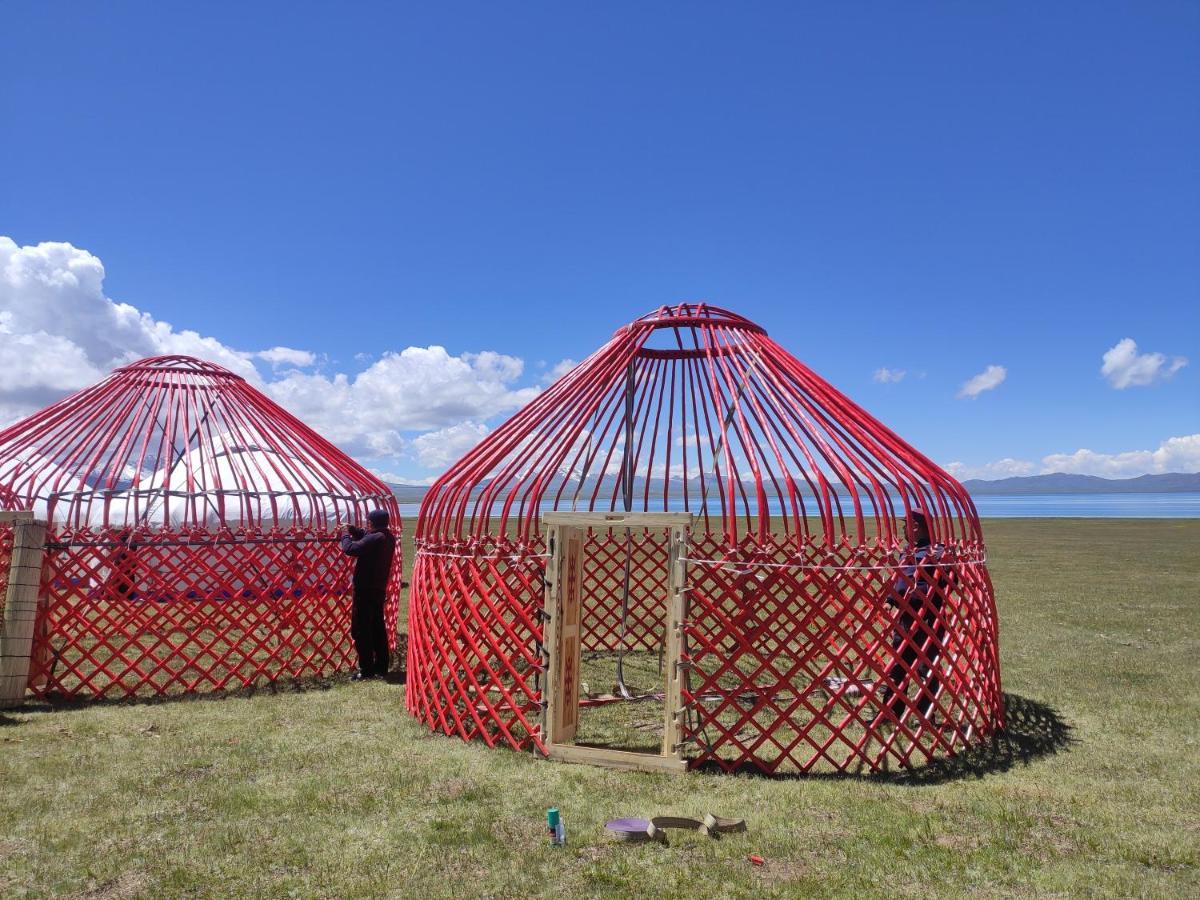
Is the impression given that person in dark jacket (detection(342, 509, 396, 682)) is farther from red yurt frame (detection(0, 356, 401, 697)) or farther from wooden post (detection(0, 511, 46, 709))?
wooden post (detection(0, 511, 46, 709))

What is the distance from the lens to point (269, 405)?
283 inches

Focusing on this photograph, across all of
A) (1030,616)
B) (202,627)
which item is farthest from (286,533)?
(1030,616)

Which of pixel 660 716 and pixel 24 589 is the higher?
pixel 24 589

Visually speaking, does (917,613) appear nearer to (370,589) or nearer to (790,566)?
(790,566)

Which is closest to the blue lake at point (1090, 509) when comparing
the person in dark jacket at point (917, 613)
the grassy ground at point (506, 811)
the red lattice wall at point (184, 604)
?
the red lattice wall at point (184, 604)

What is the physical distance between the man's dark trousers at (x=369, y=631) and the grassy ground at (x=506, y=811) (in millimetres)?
657

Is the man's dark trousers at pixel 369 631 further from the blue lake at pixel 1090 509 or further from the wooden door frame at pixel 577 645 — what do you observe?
the blue lake at pixel 1090 509

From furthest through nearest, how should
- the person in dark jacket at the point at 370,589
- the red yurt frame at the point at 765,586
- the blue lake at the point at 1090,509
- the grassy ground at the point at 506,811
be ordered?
the blue lake at the point at 1090,509, the person in dark jacket at the point at 370,589, the red yurt frame at the point at 765,586, the grassy ground at the point at 506,811

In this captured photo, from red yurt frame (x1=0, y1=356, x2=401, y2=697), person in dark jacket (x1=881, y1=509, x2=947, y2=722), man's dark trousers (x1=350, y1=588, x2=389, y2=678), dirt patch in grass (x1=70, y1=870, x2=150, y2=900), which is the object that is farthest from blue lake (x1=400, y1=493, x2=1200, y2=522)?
dirt patch in grass (x1=70, y1=870, x2=150, y2=900)

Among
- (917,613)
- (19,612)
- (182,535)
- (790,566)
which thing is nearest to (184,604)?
(182,535)

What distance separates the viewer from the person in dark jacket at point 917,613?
425cm

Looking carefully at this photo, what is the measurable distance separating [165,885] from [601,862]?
150 centimetres

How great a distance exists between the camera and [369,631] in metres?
6.34

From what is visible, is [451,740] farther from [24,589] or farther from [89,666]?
[89,666]
